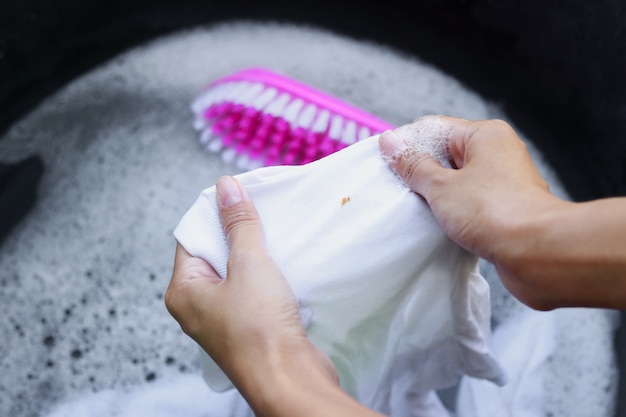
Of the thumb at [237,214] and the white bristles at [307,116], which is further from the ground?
the thumb at [237,214]

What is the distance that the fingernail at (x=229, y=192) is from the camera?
48 cm

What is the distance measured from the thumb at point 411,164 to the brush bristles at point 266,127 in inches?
10.6

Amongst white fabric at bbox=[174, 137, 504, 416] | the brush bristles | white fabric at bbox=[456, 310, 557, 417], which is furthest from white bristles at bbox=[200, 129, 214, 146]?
white fabric at bbox=[456, 310, 557, 417]

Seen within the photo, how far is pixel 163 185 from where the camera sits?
2.88 feet

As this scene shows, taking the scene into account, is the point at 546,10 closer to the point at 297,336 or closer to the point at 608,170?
the point at 608,170

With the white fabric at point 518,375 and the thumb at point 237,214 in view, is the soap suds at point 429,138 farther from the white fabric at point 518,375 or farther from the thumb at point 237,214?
the white fabric at point 518,375

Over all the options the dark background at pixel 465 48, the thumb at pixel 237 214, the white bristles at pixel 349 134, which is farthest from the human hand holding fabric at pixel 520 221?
the dark background at pixel 465 48

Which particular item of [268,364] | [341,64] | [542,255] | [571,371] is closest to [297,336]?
[268,364]

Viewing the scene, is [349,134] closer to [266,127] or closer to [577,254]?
[266,127]

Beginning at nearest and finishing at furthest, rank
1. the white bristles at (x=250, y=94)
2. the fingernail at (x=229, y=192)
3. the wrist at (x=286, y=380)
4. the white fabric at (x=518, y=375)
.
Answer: the wrist at (x=286, y=380) → the fingernail at (x=229, y=192) → the white fabric at (x=518, y=375) → the white bristles at (x=250, y=94)

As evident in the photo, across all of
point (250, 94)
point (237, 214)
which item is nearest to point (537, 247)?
point (237, 214)

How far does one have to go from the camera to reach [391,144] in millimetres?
495

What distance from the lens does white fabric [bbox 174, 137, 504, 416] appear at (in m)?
0.47

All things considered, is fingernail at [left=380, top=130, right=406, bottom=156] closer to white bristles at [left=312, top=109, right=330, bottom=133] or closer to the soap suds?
the soap suds
